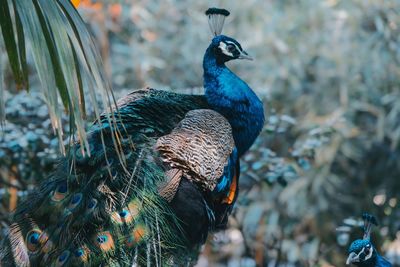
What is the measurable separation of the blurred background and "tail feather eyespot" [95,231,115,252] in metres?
2.89

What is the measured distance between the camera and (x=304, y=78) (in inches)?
255

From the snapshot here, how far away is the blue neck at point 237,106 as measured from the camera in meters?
3.42

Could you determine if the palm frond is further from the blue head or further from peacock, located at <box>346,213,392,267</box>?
the blue head

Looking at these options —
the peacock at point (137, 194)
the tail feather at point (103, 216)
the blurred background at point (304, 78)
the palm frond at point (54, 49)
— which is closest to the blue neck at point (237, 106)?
the peacock at point (137, 194)

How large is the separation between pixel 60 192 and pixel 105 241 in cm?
26

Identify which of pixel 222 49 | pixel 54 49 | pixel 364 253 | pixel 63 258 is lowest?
pixel 364 253

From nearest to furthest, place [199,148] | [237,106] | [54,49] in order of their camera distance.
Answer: [54,49]
[199,148]
[237,106]

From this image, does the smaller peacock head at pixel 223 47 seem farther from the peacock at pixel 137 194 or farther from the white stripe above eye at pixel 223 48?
the peacock at pixel 137 194

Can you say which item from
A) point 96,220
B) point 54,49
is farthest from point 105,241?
point 54,49

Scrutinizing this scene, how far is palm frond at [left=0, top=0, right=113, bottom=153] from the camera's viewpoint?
6.03 ft

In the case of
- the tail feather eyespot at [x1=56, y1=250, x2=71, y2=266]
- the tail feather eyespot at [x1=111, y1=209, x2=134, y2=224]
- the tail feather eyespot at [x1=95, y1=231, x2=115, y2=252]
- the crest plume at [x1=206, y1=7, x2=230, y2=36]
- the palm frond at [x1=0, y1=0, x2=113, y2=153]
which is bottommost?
the tail feather eyespot at [x1=56, y1=250, x2=71, y2=266]

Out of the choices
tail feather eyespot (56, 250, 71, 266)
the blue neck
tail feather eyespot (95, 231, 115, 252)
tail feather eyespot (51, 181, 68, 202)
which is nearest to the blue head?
the blue neck

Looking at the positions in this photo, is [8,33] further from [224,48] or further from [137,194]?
[224,48]

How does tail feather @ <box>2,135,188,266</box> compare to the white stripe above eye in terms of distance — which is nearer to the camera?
tail feather @ <box>2,135,188,266</box>
